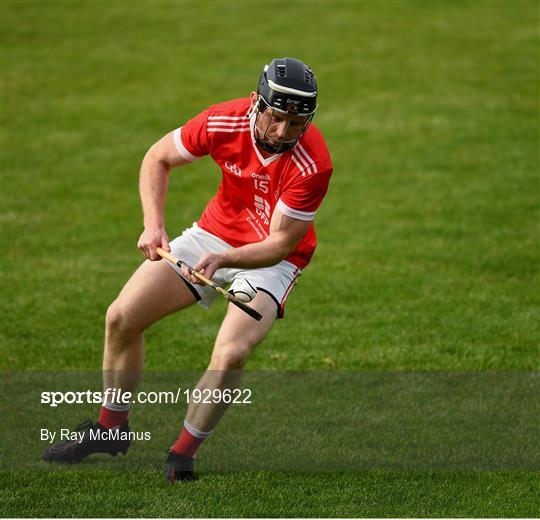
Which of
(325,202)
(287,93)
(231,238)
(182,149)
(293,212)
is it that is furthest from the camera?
(325,202)

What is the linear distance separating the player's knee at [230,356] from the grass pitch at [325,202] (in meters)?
0.74

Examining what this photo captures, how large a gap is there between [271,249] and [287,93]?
0.91 meters

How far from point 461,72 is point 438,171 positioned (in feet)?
15.6

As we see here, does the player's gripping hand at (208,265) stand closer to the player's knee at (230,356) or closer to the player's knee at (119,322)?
the player's knee at (230,356)

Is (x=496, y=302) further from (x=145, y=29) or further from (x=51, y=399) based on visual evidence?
(x=145, y=29)

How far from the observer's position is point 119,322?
22.5ft

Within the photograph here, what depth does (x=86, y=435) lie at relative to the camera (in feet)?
23.3

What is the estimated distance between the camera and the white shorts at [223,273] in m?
6.84

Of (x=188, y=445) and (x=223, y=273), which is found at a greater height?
(x=223, y=273)

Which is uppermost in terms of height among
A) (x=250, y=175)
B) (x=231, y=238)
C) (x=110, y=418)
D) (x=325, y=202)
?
(x=250, y=175)

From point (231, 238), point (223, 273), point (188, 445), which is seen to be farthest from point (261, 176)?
point (188, 445)

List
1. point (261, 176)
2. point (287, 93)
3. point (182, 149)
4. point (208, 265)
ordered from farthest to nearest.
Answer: point (182, 149) < point (261, 176) < point (208, 265) < point (287, 93)

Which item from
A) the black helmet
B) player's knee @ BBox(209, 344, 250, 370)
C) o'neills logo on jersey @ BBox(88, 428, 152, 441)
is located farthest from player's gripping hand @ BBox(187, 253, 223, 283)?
o'neills logo on jersey @ BBox(88, 428, 152, 441)

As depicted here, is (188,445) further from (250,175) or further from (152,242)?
(250,175)
